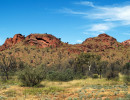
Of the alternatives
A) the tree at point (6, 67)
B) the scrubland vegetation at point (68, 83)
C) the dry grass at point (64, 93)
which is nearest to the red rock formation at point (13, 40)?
the tree at point (6, 67)

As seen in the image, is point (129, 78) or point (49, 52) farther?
point (49, 52)

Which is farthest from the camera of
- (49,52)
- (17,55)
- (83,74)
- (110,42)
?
(110,42)

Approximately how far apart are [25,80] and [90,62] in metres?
21.3

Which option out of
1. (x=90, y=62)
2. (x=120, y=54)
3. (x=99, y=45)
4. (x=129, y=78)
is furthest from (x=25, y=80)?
(x=99, y=45)

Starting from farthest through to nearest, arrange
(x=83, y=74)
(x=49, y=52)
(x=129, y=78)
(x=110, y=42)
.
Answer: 1. (x=110, y=42)
2. (x=49, y=52)
3. (x=83, y=74)
4. (x=129, y=78)

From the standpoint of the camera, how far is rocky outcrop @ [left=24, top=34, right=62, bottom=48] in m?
89.4

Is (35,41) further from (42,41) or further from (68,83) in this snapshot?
(68,83)

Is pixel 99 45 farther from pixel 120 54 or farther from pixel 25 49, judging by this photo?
pixel 25 49

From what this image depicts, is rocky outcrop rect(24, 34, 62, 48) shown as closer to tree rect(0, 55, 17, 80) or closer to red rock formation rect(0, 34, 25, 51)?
red rock formation rect(0, 34, 25, 51)

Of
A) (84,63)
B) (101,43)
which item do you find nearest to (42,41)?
(101,43)

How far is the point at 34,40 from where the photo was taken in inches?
3558

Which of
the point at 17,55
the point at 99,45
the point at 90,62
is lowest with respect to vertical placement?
the point at 90,62

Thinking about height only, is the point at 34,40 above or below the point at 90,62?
above

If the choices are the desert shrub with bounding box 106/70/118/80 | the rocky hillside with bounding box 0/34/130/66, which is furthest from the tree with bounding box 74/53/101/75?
the rocky hillside with bounding box 0/34/130/66
